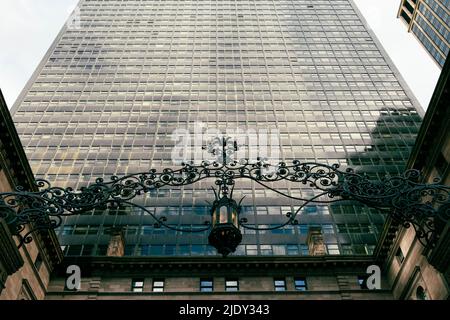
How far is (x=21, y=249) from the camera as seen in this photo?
94.4 feet

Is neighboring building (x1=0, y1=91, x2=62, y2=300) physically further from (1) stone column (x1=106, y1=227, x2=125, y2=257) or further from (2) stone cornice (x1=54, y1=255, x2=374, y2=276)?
(1) stone column (x1=106, y1=227, x2=125, y2=257)

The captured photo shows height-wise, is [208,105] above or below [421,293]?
above

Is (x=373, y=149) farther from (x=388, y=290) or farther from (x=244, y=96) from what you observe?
(x=388, y=290)

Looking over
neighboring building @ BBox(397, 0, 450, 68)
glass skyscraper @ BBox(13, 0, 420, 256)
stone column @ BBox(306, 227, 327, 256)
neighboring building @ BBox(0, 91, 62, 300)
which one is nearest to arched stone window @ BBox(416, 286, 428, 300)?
stone column @ BBox(306, 227, 327, 256)

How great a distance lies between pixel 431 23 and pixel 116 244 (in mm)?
81463

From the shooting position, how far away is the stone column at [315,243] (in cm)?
4059

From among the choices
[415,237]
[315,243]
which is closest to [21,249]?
[315,243]

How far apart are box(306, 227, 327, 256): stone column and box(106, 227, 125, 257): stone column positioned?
60.1 ft

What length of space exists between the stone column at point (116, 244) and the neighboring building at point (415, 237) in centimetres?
2383

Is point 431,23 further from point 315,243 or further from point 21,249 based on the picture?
point 21,249

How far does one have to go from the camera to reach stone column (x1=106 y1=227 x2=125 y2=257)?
41166 mm

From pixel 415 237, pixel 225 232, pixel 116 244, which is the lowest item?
pixel 225 232

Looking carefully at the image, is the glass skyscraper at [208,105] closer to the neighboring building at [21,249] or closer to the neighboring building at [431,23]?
the neighboring building at [21,249]
